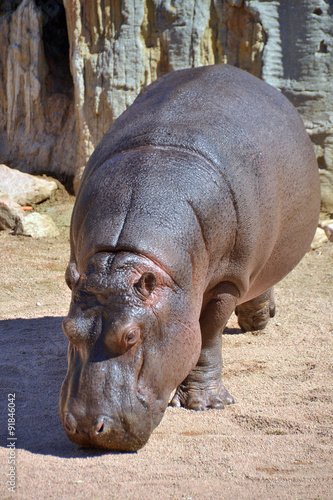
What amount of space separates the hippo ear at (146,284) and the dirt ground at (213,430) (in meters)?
0.80

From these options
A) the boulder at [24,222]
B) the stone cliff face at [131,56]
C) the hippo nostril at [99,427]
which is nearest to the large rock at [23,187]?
the stone cliff face at [131,56]

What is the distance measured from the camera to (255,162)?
11.4 ft

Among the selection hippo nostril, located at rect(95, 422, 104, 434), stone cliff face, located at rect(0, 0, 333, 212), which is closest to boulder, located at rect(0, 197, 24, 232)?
stone cliff face, located at rect(0, 0, 333, 212)

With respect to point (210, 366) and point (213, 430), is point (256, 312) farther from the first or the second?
point (213, 430)

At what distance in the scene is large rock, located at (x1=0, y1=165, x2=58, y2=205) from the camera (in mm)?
9758

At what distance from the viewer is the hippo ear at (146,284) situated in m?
2.63

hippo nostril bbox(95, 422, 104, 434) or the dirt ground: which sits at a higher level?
hippo nostril bbox(95, 422, 104, 434)

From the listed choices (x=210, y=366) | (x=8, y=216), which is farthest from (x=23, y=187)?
(x=210, y=366)

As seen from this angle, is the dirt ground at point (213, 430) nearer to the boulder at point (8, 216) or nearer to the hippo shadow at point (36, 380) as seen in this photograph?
the hippo shadow at point (36, 380)

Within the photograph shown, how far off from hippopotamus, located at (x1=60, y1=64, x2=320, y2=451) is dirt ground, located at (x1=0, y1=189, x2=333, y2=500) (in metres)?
0.18

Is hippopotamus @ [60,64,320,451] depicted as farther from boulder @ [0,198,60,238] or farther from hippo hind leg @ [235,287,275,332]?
boulder @ [0,198,60,238]

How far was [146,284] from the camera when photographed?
2658 mm

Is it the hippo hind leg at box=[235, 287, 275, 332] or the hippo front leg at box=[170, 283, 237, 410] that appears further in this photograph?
the hippo hind leg at box=[235, 287, 275, 332]

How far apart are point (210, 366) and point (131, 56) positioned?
6507 mm
